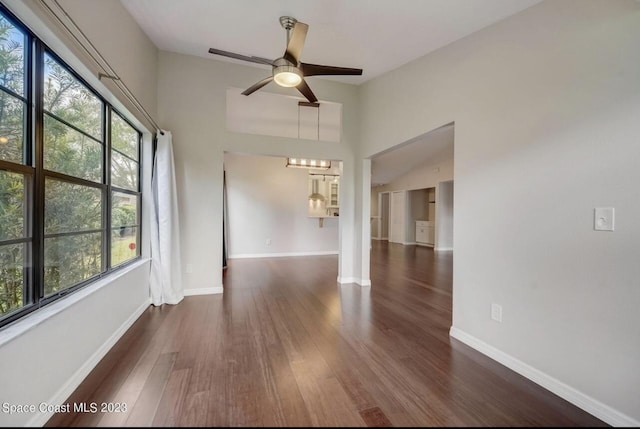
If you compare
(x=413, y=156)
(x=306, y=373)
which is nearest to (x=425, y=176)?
(x=413, y=156)

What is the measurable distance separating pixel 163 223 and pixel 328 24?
281 centimetres

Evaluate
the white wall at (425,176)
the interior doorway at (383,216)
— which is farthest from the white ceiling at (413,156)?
the interior doorway at (383,216)

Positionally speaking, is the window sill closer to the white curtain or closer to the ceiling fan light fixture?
the white curtain

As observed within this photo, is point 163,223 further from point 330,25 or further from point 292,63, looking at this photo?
point 330,25

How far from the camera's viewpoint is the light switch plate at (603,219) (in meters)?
1.50

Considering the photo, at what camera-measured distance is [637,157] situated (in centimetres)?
141

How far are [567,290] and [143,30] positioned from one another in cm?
440

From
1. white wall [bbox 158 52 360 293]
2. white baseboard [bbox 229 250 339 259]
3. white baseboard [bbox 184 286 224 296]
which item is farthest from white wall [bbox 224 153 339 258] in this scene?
white baseboard [bbox 184 286 224 296]

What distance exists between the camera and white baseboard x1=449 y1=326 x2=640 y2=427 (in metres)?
1.45

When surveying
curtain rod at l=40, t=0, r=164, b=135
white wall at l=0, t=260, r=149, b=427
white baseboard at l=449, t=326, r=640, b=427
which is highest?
curtain rod at l=40, t=0, r=164, b=135

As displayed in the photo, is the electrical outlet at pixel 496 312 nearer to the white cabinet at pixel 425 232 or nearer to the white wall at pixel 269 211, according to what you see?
the white wall at pixel 269 211

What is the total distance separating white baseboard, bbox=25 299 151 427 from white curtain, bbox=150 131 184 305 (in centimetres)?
59

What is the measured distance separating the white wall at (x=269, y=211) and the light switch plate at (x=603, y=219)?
580cm

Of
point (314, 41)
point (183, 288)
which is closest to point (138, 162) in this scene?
point (183, 288)
